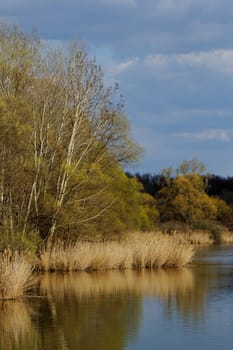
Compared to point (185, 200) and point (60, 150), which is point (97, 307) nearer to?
point (60, 150)

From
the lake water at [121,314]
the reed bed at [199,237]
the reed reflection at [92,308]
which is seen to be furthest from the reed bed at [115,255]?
the reed bed at [199,237]

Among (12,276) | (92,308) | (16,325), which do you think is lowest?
(16,325)

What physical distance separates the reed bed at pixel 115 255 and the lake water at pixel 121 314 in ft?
4.16

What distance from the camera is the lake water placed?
1241 cm

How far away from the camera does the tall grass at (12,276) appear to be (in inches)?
655

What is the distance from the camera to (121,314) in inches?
610

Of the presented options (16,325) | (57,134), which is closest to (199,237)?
(57,134)

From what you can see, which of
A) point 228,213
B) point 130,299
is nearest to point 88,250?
point 130,299

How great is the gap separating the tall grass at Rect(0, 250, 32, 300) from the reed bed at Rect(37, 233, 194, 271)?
724cm

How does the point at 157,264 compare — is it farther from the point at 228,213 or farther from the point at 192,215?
the point at 228,213

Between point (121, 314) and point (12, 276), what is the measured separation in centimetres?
285

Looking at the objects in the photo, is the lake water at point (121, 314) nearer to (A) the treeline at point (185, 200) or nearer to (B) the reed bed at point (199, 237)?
(B) the reed bed at point (199, 237)

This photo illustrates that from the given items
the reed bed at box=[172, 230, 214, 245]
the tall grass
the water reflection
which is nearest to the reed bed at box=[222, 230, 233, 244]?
the reed bed at box=[172, 230, 214, 245]

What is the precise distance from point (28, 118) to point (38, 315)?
9.51 metres
